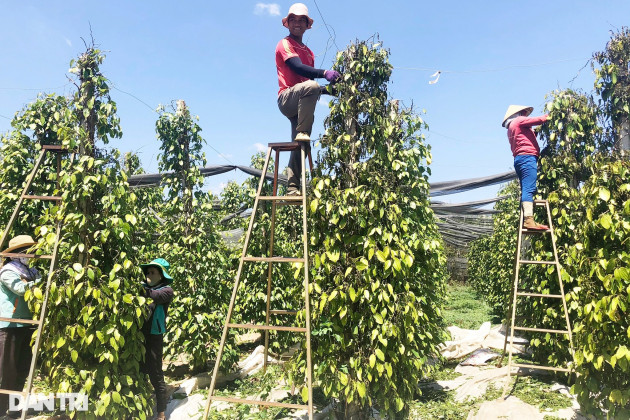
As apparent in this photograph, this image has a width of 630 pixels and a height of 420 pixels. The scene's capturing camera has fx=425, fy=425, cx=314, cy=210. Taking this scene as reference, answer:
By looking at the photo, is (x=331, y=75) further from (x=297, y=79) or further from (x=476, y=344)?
(x=476, y=344)

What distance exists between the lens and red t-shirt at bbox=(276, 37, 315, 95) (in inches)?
130

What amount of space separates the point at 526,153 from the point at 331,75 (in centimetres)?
234

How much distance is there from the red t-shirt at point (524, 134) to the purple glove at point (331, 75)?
2.13 meters

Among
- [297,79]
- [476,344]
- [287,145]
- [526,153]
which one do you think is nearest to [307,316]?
[287,145]

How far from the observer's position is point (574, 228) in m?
4.16

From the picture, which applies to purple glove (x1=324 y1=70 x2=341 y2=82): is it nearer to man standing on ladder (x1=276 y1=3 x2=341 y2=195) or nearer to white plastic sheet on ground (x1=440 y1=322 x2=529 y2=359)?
man standing on ladder (x1=276 y1=3 x2=341 y2=195)

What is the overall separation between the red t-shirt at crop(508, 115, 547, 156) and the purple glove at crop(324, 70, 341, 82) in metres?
2.13

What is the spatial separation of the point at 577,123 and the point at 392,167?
2326mm

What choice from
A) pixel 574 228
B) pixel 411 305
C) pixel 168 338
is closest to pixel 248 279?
pixel 168 338

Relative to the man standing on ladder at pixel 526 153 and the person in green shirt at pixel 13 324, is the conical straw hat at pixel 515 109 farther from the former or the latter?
the person in green shirt at pixel 13 324

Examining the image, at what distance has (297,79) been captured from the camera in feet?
11.4

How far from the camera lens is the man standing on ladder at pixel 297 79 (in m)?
3.27

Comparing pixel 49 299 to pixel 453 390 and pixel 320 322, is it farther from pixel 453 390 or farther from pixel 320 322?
pixel 453 390

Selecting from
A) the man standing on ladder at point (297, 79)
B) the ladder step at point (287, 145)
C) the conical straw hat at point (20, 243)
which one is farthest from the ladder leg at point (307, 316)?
the conical straw hat at point (20, 243)
